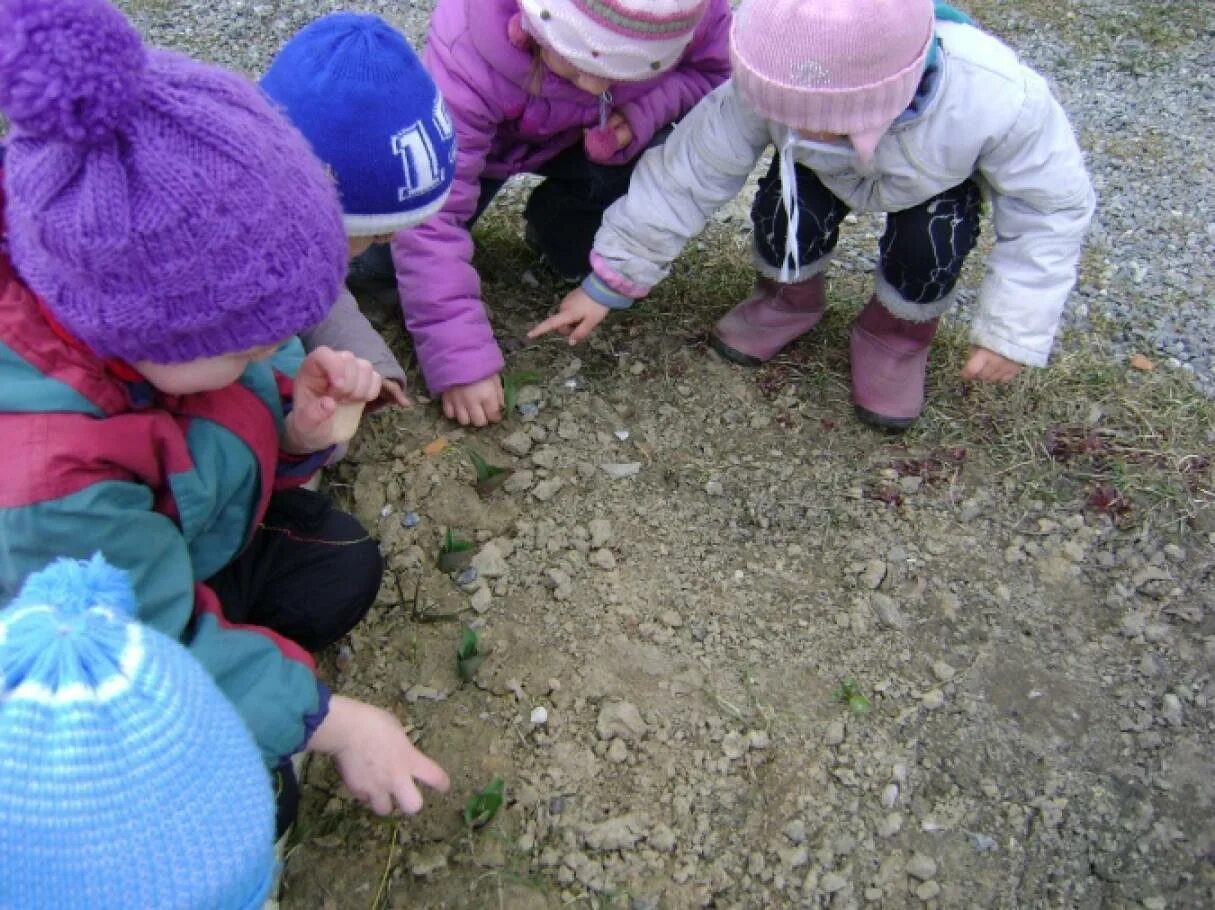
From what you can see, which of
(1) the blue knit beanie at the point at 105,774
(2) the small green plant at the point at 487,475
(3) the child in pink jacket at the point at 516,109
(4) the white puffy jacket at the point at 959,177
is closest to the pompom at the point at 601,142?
(3) the child in pink jacket at the point at 516,109

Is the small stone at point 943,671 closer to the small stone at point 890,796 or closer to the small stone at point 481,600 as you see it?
the small stone at point 890,796

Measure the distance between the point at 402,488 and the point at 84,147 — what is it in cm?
118

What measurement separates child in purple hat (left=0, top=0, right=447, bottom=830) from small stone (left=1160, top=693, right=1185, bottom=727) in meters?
1.27

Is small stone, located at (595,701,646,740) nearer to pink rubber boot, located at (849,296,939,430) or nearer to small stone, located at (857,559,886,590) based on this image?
small stone, located at (857,559,886,590)

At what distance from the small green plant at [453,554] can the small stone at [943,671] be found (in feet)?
2.86

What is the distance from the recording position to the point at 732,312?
254 cm

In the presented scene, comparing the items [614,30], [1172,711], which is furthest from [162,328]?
[1172,711]

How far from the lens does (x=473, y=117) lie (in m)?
2.32

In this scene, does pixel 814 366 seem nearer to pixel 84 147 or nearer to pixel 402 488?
pixel 402 488

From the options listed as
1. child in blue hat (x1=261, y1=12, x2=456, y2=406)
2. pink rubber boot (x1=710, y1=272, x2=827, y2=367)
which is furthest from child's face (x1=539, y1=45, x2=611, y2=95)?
pink rubber boot (x1=710, y1=272, x2=827, y2=367)

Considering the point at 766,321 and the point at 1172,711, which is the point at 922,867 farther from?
the point at 766,321

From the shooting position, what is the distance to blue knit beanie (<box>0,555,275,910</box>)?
91cm

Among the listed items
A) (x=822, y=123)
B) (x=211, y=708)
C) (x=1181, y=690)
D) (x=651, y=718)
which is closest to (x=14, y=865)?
(x=211, y=708)

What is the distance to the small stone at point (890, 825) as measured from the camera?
180 centimetres
